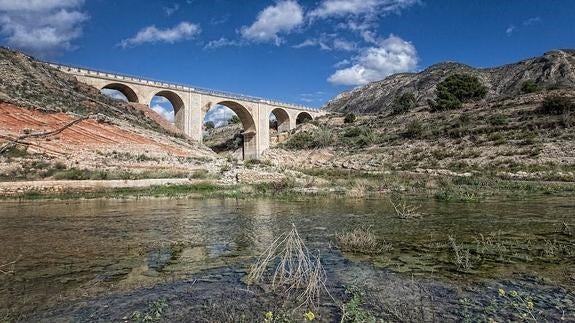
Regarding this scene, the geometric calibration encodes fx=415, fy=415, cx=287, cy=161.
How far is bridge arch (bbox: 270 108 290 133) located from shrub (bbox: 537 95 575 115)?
49.4 m

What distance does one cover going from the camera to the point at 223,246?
842 centimetres

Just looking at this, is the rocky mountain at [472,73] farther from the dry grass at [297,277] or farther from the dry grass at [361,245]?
the dry grass at [297,277]

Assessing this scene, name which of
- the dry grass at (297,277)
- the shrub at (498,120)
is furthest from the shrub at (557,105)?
the dry grass at (297,277)

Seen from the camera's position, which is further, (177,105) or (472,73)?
(472,73)

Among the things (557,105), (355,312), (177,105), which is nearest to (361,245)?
(355,312)

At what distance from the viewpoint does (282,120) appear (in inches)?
3403

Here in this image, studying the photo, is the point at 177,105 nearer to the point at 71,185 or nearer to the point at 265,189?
the point at 71,185

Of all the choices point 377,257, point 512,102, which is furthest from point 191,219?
point 512,102

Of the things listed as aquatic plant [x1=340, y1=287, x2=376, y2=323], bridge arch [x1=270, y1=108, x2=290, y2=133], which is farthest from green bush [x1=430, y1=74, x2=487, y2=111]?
aquatic plant [x1=340, y1=287, x2=376, y2=323]

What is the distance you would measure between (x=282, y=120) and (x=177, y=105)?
93.3 ft

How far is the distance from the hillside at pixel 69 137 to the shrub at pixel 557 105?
111 feet

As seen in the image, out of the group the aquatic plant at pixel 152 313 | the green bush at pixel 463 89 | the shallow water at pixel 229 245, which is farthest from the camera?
the green bush at pixel 463 89

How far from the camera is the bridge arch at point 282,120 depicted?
84062 millimetres

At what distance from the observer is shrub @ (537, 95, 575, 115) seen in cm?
4012
